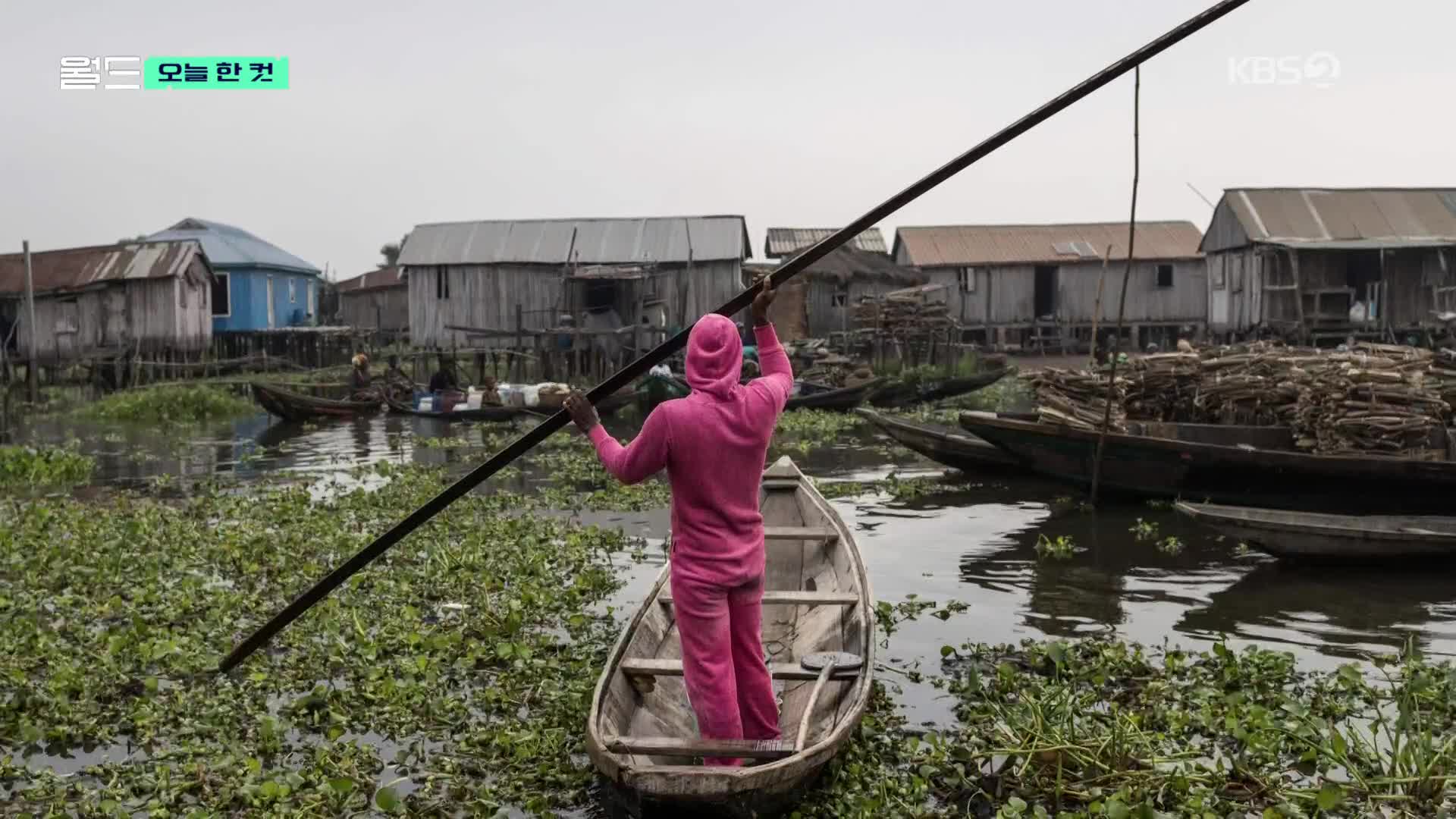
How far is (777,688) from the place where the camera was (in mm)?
5809

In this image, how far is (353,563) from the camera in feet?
19.6

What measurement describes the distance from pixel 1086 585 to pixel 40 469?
41.5ft

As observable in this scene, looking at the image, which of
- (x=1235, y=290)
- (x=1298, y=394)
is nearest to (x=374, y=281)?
(x=1235, y=290)

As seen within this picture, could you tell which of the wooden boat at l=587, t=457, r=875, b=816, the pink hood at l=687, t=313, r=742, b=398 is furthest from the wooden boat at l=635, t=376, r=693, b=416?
the pink hood at l=687, t=313, r=742, b=398

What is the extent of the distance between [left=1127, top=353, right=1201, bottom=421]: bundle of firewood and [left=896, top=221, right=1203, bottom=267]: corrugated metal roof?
81.1 ft

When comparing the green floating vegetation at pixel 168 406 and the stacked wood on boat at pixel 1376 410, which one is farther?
the green floating vegetation at pixel 168 406

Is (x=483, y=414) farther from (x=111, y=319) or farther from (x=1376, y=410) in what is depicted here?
(x=111, y=319)

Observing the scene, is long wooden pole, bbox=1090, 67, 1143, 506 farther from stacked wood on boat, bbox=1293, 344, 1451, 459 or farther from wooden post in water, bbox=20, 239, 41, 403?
wooden post in water, bbox=20, 239, 41, 403

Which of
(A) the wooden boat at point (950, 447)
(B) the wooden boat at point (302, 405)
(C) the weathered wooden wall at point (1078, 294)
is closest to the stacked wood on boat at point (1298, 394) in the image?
(A) the wooden boat at point (950, 447)

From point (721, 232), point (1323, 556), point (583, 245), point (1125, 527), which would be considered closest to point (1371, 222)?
point (721, 232)

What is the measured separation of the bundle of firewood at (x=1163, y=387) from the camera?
1306cm

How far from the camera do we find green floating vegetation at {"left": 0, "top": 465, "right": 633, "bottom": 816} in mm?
5113

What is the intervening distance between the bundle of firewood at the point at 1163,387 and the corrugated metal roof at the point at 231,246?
101ft

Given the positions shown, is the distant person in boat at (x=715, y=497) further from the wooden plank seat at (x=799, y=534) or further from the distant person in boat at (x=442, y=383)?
the distant person in boat at (x=442, y=383)
